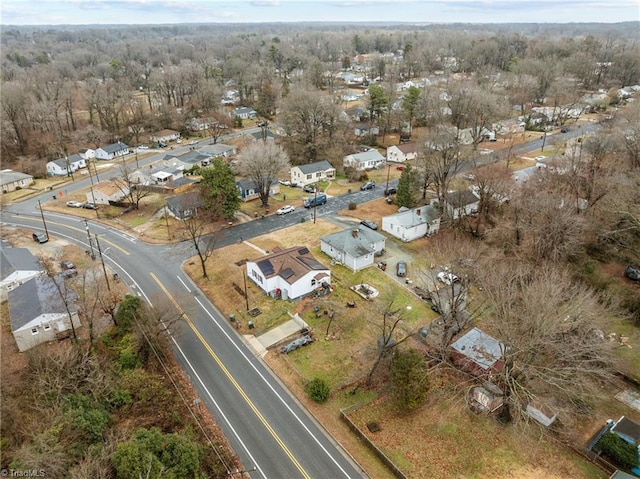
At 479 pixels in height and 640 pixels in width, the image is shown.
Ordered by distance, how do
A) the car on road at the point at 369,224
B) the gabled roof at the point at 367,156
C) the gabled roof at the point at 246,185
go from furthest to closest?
1. the gabled roof at the point at 367,156
2. the gabled roof at the point at 246,185
3. the car on road at the point at 369,224

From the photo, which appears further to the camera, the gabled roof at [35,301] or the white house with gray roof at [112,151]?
the white house with gray roof at [112,151]

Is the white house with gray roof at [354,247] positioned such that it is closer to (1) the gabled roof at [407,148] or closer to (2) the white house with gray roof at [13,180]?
(1) the gabled roof at [407,148]

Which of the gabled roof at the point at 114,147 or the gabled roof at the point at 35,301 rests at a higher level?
the gabled roof at the point at 35,301

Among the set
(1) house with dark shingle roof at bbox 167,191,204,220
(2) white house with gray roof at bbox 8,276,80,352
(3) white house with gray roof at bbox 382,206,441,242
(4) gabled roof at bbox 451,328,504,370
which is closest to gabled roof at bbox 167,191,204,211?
(1) house with dark shingle roof at bbox 167,191,204,220

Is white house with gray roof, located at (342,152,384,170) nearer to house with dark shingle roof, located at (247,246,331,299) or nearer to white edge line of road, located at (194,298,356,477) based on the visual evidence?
house with dark shingle roof, located at (247,246,331,299)

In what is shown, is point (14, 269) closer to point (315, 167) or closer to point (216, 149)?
point (315, 167)

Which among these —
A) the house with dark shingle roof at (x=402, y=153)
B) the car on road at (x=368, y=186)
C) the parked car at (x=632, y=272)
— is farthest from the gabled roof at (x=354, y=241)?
the house with dark shingle roof at (x=402, y=153)
